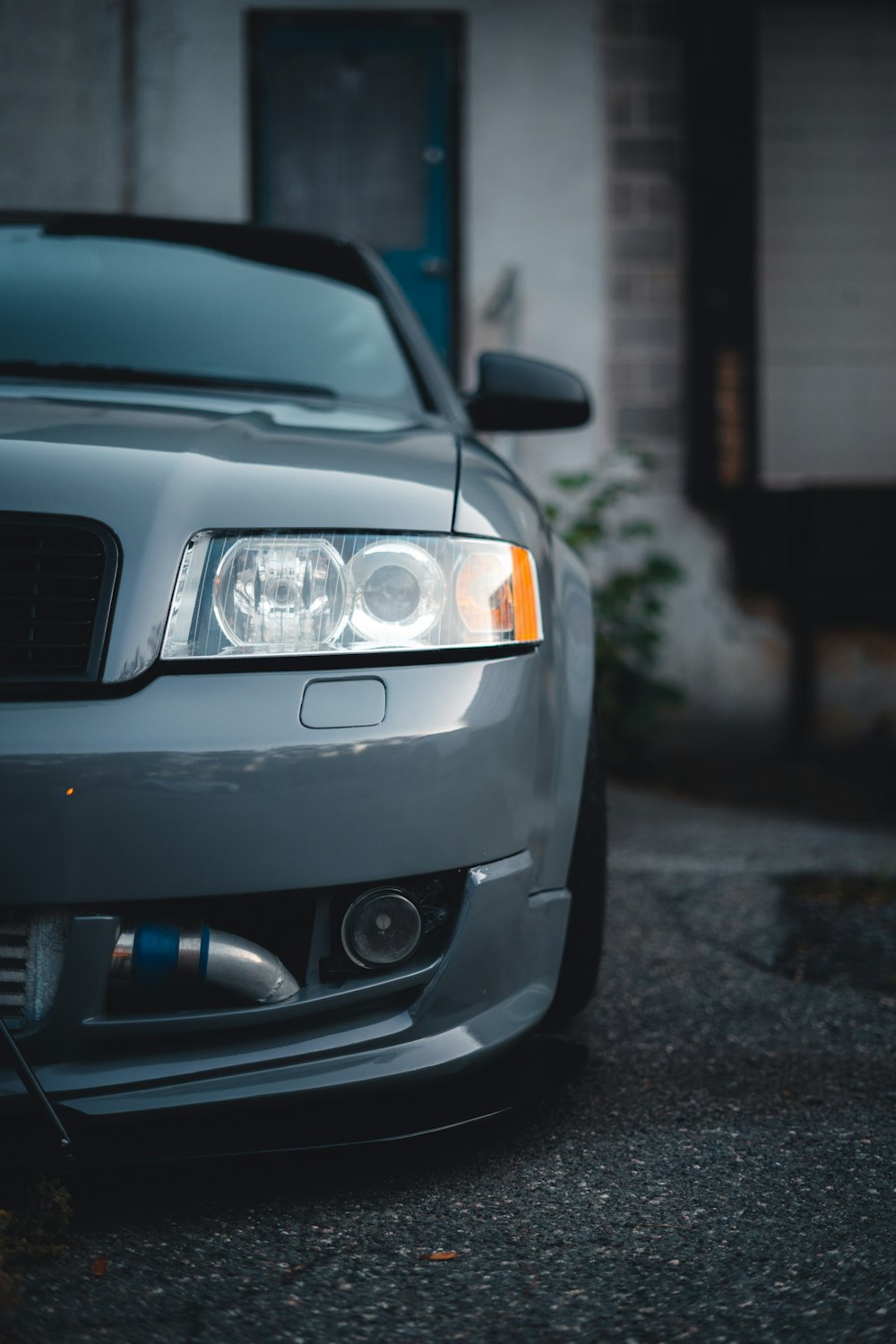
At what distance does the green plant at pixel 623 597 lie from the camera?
4770mm

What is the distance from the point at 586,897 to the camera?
1.76 metres

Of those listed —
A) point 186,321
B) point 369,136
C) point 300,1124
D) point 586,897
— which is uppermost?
point 369,136

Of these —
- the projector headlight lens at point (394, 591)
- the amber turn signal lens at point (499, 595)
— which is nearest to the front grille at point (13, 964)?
the projector headlight lens at point (394, 591)

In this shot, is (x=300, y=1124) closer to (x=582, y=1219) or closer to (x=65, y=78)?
(x=582, y=1219)

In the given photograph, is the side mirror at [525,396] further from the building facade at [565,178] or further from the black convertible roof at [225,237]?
the building facade at [565,178]

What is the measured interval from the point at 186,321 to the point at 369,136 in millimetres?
3897

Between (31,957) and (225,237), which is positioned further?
(225,237)

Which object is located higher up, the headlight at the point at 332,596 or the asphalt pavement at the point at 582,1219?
the headlight at the point at 332,596

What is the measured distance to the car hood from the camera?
142 centimetres

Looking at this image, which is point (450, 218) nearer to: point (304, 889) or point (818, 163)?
point (818, 163)

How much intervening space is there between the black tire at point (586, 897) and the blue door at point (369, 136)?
4325 mm

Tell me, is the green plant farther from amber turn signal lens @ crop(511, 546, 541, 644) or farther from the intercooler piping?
the intercooler piping

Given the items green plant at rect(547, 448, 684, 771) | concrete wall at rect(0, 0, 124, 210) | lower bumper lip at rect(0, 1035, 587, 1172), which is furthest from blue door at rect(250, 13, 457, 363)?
lower bumper lip at rect(0, 1035, 587, 1172)

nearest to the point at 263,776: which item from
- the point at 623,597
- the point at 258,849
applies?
the point at 258,849
